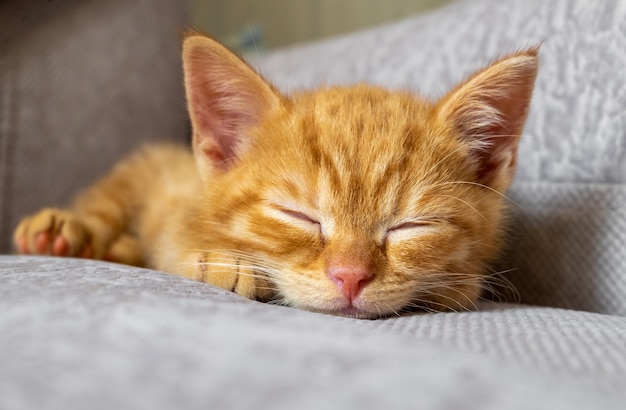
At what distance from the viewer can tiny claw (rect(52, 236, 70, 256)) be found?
113 cm

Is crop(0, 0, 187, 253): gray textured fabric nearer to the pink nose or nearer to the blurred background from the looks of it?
the blurred background

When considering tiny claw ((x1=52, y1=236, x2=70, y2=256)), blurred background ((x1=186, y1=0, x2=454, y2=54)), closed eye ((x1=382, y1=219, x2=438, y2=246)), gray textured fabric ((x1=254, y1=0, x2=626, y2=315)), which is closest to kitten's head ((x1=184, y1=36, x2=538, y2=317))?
closed eye ((x1=382, y1=219, x2=438, y2=246))

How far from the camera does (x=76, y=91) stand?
1.69 meters

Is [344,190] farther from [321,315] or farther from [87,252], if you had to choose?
[87,252]

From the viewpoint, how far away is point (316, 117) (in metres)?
0.96

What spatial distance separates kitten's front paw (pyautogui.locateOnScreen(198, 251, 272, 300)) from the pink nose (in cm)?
13

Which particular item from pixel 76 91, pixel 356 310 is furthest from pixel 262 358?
pixel 76 91

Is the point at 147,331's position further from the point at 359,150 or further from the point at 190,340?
the point at 359,150

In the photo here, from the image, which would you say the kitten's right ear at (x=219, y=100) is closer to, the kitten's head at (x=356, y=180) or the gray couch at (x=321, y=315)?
the kitten's head at (x=356, y=180)

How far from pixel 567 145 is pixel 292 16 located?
1.69 m

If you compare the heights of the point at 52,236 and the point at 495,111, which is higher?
the point at 495,111

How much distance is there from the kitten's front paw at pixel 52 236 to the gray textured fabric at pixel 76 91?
49 centimetres

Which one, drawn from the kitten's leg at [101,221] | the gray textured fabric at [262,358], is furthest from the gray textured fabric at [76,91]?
the gray textured fabric at [262,358]

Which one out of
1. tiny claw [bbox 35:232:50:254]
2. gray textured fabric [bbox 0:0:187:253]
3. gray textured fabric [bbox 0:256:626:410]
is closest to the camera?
gray textured fabric [bbox 0:256:626:410]
